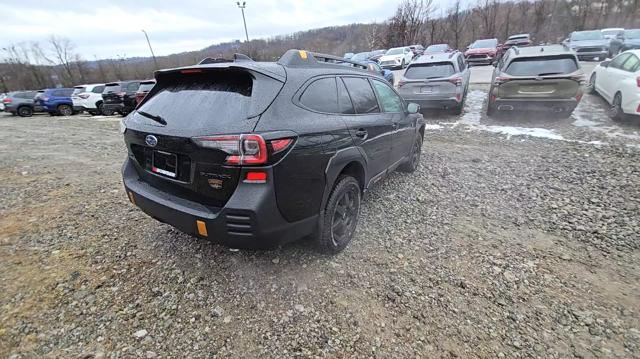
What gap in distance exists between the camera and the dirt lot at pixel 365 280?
80.0 inches

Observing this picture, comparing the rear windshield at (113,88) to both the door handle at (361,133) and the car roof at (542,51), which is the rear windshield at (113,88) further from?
the car roof at (542,51)

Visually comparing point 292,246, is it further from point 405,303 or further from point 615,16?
point 615,16

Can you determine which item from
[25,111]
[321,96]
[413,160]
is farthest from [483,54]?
[25,111]

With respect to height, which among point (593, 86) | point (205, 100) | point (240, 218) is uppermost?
point (205, 100)

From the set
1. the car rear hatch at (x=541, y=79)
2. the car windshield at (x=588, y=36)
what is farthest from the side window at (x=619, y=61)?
the car windshield at (x=588, y=36)

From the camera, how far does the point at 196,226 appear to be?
2.16 m

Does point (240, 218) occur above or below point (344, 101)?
below

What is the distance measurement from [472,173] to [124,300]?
4.91 m

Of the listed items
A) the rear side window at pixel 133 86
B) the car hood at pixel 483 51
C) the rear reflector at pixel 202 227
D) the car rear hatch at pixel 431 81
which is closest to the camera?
the rear reflector at pixel 202 227

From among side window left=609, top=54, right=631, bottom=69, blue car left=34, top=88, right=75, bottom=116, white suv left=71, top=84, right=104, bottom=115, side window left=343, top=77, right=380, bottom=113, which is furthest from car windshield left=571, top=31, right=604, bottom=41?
blue car left=34, top=88, right=75, bottom=116

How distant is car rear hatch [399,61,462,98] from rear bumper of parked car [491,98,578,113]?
3.91ft

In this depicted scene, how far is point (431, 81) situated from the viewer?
819 centimetres

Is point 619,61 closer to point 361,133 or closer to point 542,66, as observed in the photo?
point 542,66

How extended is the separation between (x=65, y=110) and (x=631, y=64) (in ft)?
80.5
